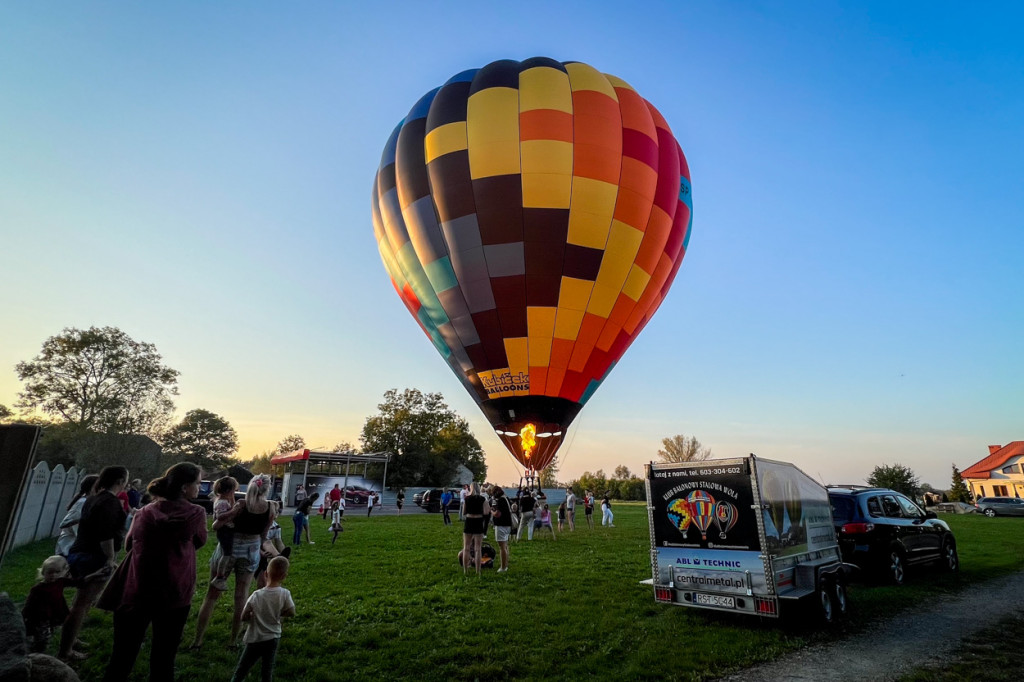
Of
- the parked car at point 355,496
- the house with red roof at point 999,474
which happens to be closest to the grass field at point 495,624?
the parked car at point 355,496

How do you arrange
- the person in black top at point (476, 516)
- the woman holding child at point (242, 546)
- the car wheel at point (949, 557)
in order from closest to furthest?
the woman holding child at point (242, 546) < the person in black top at point (476, 516) < the car wheel at point (949, 557)

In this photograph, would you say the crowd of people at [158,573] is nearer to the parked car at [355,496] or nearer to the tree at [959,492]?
the parked car at [355,496]

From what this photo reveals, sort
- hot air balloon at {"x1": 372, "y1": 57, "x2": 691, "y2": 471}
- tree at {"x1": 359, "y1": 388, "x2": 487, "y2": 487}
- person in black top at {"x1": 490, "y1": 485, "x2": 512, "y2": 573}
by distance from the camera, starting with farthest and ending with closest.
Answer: tree at {"x1": 359, "y1": 388, "x2": 487, "y2": 487}
hot air balloon at {"x1": 372, "y1": 57, "x2": 691, "y2": 471}
person in black top at {"x1": 490, "y1": 485, "x2": 512, "y2": 573}

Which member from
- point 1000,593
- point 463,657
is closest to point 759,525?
point 463,657

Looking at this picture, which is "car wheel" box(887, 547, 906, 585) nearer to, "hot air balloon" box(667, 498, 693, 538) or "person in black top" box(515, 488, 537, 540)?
"hot air balloon" box(667, 498, 693, 538)

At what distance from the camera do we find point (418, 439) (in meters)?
52.3

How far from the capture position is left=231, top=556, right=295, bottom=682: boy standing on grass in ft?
13.6

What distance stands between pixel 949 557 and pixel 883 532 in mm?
2817

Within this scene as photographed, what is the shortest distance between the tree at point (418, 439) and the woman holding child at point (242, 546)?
43.8 meters

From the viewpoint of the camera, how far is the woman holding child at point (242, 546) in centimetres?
563

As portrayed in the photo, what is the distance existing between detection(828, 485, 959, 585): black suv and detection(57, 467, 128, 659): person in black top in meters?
11.1

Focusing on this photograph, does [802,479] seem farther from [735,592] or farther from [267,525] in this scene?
[267,525]

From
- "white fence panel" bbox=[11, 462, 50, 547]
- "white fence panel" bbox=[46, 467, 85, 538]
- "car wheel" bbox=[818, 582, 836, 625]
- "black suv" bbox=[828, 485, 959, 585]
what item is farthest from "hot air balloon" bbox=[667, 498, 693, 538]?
"white fence panel" bbox=[46, 467, 85, 538]

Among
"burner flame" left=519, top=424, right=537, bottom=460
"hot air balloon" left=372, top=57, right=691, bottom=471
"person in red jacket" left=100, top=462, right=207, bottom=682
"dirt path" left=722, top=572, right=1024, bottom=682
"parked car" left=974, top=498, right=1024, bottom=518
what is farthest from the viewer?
"parked car" left=974, top=498, right=1024, bottom=518
